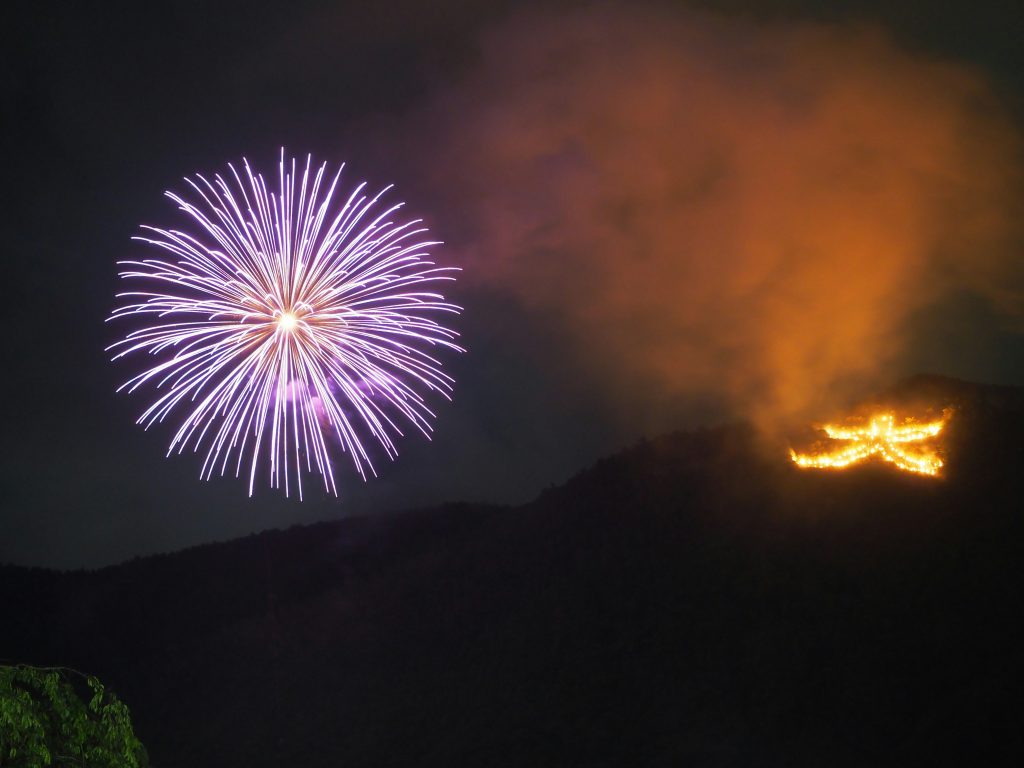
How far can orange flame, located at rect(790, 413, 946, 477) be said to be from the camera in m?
21.7

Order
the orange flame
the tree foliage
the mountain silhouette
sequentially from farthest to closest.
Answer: the orange flame < the mountain silhouette < the tree foliage

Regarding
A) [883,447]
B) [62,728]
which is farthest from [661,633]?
[62,728]

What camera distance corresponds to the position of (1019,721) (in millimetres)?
13602

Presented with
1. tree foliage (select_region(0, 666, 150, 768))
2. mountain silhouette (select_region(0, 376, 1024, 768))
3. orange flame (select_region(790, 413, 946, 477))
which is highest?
orange flame (select_region(790, 413, 946, 477))

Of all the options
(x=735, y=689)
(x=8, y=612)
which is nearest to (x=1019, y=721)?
(x=735, y=689)

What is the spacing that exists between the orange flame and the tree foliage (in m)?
19.8

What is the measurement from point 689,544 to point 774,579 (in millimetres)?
3304

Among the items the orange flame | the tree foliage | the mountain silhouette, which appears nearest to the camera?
the tree foliage

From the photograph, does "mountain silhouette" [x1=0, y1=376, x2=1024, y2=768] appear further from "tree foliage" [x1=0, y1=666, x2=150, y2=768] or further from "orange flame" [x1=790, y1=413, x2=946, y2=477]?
"tree foliage" [x1=0, y1=666, x2=150, y2=768]

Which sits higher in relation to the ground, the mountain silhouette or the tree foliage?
the mountain silhouette

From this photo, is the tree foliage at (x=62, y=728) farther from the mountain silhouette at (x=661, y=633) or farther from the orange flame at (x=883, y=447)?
the orange flame at (x=883, y=447)

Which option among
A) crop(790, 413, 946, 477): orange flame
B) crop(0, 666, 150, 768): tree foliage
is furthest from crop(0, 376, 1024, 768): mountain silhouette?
crop(0, 666, 150, 768): tree foliage

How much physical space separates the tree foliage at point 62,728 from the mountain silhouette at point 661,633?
1260cm

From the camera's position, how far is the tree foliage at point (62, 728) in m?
6.33
